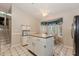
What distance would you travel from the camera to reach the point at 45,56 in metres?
1.68

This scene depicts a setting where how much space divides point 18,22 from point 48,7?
21.7 inches

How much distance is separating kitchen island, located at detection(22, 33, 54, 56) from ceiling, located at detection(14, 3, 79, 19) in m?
0.40

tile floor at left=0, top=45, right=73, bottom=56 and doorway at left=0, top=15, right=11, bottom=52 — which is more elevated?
doorway at left=0, top=15, right=11, bottom=52

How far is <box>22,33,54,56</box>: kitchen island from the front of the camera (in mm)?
Answer: 1686

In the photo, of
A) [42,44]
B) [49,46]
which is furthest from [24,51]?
[49,46]

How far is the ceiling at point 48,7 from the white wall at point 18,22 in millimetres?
83

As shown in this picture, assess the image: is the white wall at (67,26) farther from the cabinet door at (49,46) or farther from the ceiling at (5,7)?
the ceiling at (5,7)

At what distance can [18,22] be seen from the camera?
5.54ft

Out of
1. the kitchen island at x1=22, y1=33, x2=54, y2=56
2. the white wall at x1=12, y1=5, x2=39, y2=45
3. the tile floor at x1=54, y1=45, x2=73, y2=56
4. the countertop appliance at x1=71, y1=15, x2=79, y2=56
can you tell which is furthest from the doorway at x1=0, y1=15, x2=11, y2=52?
the countertop appliance at x1=71, y1=15, x2=79, y2=56

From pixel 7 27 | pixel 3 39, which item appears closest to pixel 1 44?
pixel 3 39

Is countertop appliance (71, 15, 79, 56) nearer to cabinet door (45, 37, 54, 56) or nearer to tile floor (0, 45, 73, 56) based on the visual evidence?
tile floor (0, 45, 73, 56)

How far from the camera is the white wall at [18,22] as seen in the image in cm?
167

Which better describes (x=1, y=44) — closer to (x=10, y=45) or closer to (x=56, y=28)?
(x=10, y=45)

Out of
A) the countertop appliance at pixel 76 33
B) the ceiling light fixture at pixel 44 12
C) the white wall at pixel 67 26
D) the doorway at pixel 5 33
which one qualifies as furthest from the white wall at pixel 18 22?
the countertop appliance at pixel 76 33
